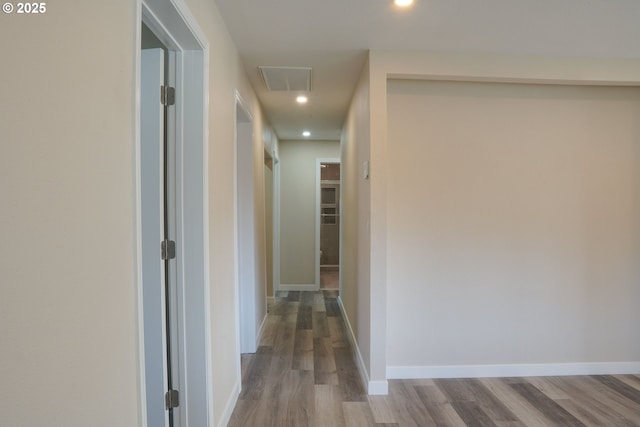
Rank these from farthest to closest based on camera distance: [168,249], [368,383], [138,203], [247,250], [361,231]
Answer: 1. [247,250]
2. [361,231]
3. [368,383]
4. [168,249]
5. [138,203]

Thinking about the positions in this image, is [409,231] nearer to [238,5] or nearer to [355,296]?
[355,296]

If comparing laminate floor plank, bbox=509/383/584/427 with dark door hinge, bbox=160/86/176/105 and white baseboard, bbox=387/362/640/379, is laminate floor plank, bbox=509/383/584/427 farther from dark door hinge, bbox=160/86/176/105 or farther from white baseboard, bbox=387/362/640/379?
dark door hinge, bbox=160/86/176/105

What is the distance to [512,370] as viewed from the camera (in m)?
2.67

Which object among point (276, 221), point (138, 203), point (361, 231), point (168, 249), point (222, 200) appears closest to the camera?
point (138, 203)

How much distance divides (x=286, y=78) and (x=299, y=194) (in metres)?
2.76

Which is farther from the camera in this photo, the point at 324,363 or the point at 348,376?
the point at 324,363

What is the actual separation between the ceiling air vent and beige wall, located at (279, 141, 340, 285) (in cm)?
234

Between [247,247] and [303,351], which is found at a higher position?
[247,247]

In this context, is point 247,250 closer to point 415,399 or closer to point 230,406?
point 230,406

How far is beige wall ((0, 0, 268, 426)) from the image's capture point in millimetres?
603

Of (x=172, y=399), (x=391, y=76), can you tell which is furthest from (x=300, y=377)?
(x=391, y=76)

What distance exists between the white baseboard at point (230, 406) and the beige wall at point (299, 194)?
316cm

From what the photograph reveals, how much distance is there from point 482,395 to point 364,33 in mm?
2743

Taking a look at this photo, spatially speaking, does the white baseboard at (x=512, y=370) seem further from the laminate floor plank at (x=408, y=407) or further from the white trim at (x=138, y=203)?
the white trim at (x=138, y=203)
